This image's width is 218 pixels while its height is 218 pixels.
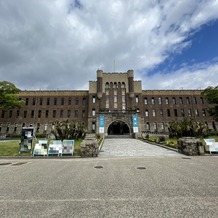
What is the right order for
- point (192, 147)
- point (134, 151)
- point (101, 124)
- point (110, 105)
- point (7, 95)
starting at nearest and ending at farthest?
point (192, 147) → point (134, 151) → point (7, 95) → point (101, 124) → point (110, 105)

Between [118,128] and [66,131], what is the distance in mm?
25266

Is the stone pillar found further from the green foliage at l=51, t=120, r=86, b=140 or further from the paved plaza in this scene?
the paved plaza

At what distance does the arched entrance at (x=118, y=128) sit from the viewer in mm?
42219

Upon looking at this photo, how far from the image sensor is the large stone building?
141ft

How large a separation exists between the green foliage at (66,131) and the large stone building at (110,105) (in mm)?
19580

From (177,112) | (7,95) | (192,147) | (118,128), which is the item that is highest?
(7,95)

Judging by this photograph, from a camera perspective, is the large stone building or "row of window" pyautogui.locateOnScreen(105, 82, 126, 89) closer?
the large stone building

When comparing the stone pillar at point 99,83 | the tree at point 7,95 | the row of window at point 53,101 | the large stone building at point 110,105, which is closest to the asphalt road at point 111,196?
the tree at point 7,95

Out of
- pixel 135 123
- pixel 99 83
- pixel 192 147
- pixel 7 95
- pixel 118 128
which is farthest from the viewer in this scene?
pixel 99 83

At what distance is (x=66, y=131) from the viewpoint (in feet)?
65.0

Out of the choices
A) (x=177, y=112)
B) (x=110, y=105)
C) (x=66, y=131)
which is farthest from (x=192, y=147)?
(x=177, y=112)

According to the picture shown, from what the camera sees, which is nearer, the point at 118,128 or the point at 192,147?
the point at 192,147

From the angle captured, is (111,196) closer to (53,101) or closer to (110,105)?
(110,105)

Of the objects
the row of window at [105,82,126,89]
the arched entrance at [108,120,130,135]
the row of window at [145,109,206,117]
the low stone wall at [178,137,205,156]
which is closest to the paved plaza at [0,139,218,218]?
the low stone wall at [178,137,205,156]
